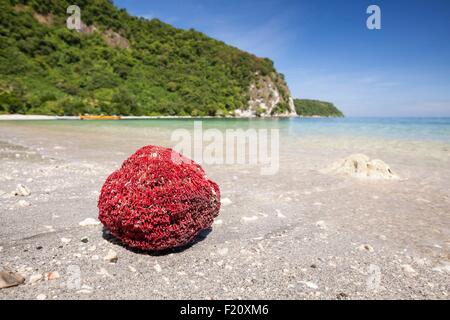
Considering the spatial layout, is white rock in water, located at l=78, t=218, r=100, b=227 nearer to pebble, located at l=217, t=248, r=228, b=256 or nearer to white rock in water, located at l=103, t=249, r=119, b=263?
white rock in water, located at l=103, t=249, r=119, b=263

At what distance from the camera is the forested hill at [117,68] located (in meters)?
78.4

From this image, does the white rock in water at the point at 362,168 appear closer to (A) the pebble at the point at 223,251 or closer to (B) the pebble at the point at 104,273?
(A) the pebble at the point at 223,251

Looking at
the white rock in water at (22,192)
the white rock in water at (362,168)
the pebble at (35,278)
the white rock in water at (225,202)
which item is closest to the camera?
the pebble at (35,278)

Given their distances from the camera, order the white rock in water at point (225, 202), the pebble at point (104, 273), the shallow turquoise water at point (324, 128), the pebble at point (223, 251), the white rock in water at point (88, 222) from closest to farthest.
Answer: the pebble at point (104, 273)
the pebble at point (223, 251)
the white rock in water at point (88, 222)
the white rock in water at point (225, 202)
the shallow turquoise water at point (324, 128)

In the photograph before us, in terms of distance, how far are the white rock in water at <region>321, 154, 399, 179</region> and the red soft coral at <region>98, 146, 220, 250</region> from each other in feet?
24.0

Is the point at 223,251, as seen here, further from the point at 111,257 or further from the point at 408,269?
the point at 408,269

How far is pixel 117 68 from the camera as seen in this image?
10731 cm

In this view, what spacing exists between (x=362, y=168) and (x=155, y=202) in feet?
27.4

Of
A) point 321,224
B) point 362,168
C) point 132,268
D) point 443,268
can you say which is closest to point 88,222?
point 132,268

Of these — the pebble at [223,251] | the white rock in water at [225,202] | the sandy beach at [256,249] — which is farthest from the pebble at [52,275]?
the white rock in water at [225,202]

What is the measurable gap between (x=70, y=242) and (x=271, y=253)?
2.90 meters

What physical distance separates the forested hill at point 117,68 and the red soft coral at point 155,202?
73.8 m
